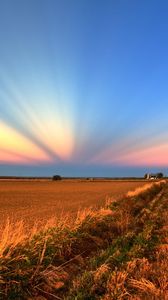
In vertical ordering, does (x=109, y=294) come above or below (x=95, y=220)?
below

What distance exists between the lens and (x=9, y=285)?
7.26 meters

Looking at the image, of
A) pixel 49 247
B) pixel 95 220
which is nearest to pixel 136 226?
pixel 95 220

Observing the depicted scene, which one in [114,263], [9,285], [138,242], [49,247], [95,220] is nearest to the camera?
[9,285]

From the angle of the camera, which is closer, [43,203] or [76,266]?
[76,266]

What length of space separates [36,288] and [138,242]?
15.7ft

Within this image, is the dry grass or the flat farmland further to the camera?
the flat farmland

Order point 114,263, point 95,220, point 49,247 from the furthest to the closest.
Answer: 1. point 95,220
2. point 49,247
3. point 114,263

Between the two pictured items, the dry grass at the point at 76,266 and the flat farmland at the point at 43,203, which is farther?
the flat farmland at the point at 43,203

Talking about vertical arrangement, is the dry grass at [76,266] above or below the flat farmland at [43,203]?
below

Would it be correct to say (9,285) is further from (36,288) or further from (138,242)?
(138,242)

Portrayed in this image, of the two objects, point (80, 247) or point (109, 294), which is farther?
point (80, 247)

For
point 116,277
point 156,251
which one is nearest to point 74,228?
point 156,251

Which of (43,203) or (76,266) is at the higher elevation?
(43,203)

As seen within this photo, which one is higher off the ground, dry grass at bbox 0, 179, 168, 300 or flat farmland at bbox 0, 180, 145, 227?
flat farmland at bbox 0, 180, 145, 227
